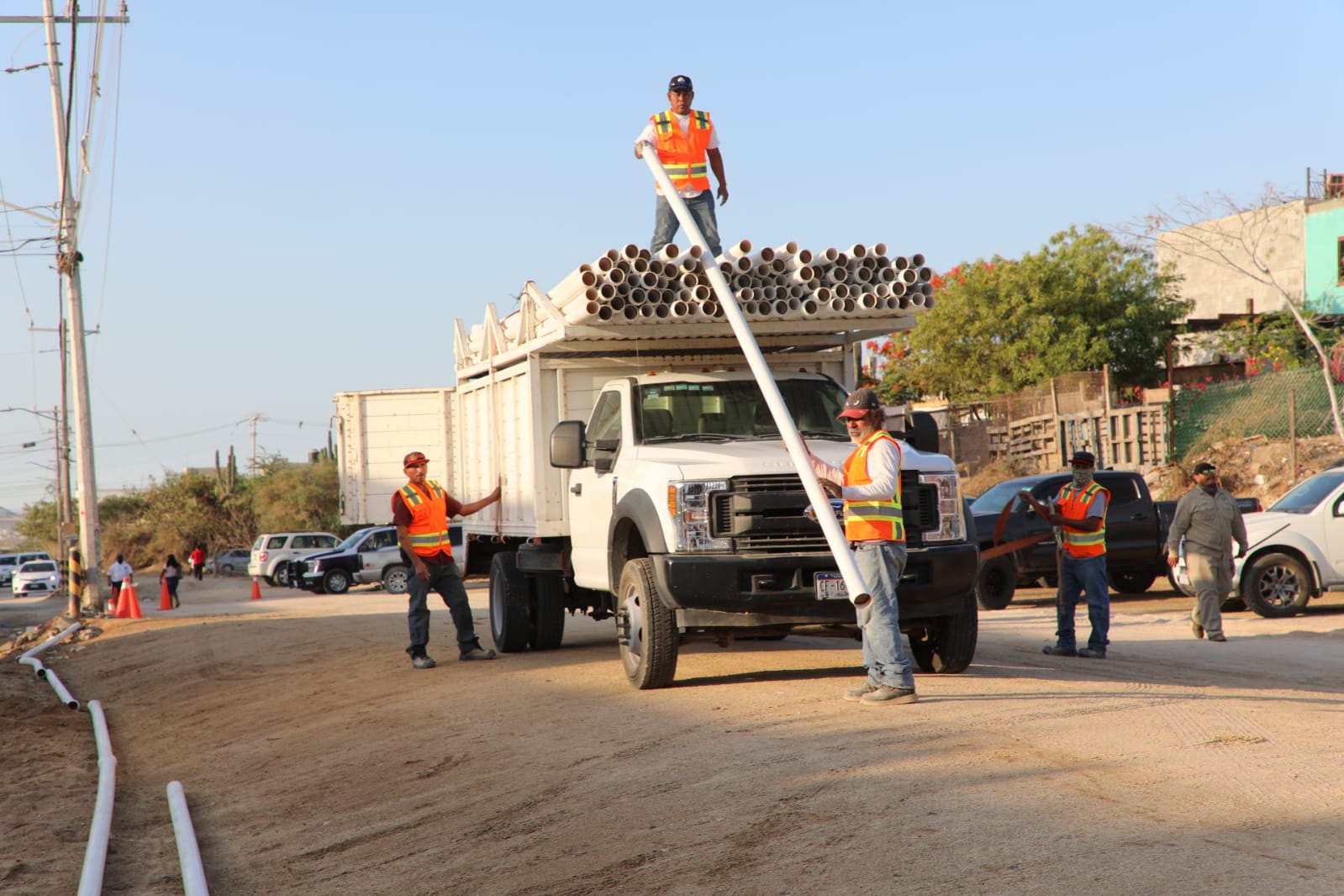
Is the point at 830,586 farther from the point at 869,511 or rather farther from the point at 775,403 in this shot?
A: the point at 775,403

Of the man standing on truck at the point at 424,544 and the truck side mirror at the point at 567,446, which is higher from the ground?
the truck side mirror at the point at 567,446

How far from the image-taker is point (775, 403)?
941 cm

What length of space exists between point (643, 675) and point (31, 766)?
462cm

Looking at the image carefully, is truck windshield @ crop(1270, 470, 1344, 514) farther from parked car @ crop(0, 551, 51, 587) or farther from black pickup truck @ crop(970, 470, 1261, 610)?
parked car @ crop(0, 551, 51, 587)

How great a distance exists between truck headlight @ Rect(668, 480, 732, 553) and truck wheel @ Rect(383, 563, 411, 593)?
25661 mm

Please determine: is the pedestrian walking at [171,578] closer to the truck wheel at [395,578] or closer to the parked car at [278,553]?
the truck wheel at [395,578]

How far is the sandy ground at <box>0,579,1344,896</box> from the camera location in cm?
545

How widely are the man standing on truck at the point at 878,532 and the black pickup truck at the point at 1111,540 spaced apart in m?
10.6

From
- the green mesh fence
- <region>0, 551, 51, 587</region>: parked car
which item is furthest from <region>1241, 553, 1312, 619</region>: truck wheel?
<region>0, 551, 51, 587</region>: parked car

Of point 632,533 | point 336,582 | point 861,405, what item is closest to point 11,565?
point 336,582

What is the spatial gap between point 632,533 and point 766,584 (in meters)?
1.36

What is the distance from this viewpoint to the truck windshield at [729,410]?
10484mm

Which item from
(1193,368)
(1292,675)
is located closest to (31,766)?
(1292,675)

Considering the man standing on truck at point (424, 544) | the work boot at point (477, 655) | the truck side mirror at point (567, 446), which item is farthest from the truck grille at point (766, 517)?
the work boot at point (477, 655)
